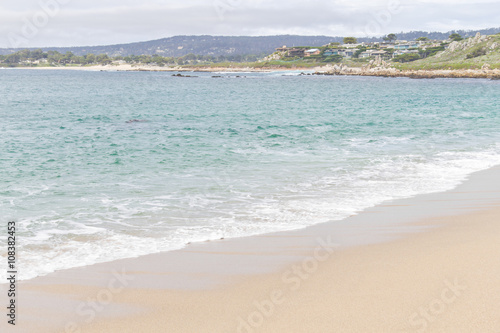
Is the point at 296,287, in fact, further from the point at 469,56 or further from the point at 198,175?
the point at 469,56

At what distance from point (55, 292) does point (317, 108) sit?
38.8m

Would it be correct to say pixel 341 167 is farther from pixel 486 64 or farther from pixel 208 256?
pixel 486 64

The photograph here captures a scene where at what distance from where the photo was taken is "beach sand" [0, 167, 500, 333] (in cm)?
538

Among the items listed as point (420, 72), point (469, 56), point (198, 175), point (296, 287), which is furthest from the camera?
point (469, 56)

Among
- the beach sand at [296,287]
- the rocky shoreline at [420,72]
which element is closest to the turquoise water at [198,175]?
the beach sand at [296,287]

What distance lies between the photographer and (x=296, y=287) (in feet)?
20.7

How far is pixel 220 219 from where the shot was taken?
9805 millimetres

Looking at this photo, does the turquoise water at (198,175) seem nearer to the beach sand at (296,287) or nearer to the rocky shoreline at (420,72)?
the beach sand at (296,287)

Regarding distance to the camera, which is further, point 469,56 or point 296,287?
point 469,56

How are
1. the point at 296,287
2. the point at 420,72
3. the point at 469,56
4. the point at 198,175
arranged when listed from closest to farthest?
the point at 296,287 < the point at 198,175 < the point at 420,72 < the point at 469,56

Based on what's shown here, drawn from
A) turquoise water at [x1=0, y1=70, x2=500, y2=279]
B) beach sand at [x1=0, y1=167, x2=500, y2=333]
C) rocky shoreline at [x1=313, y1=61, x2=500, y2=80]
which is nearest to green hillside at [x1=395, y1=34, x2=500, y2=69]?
rocky shoreline at [x1=313, y1=61, x2=500, y2=80]

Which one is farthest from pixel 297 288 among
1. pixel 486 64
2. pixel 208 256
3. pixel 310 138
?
pixel 486 64

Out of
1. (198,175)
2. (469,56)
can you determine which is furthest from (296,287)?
(469,56)

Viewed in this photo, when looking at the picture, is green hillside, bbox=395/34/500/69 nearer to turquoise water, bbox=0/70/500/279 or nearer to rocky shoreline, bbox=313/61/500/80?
rocky shoreline, bbox=313/61/500/80
